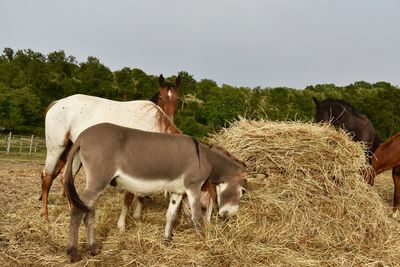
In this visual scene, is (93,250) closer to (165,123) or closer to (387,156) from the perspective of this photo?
(165,123)

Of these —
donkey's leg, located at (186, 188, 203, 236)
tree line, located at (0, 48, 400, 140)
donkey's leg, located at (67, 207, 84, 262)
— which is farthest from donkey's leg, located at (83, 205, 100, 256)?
tree line, located at (0, 48, 400, 140)

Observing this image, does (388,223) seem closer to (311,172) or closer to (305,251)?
(311,172)

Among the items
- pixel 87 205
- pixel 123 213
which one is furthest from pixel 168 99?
pixel 87 205

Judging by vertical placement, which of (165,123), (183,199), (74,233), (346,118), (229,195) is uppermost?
(346,118)

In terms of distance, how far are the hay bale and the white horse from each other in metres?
1.42

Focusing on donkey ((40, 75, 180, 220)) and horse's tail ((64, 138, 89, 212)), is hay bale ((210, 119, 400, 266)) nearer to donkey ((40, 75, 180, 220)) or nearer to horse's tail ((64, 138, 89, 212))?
donkey ((40, 75, 180, 220))

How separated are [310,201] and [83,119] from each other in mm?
3810

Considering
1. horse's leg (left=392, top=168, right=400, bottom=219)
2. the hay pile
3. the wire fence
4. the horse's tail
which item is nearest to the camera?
the horse's tail

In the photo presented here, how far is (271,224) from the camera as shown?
17.4 feet

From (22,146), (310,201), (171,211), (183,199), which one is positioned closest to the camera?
(171,211)

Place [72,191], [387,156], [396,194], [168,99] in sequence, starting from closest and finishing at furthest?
[72,191] → [168,99] → [387,156] → [396,194]

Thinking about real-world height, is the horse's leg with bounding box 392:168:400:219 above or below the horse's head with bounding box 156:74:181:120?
below

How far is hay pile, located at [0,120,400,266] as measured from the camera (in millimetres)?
4582

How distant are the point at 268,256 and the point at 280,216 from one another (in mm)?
969
